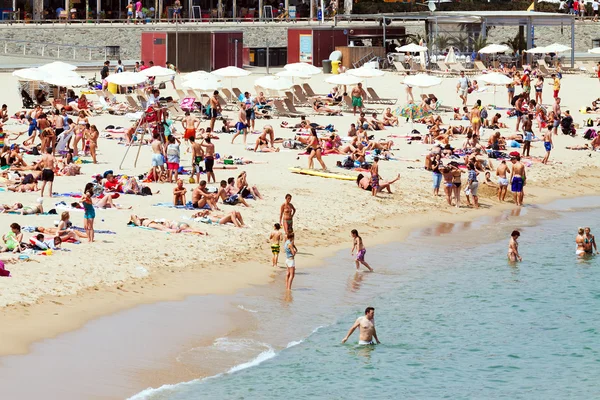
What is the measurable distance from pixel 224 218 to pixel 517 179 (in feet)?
26.6

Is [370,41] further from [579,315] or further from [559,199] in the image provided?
[579,315]

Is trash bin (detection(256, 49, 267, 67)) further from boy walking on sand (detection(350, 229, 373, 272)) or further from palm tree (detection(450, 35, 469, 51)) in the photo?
boy walking on sand (detection(350, 229, 373, 272))

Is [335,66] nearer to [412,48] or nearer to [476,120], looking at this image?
[412,48]

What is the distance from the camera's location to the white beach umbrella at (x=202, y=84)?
35.9m

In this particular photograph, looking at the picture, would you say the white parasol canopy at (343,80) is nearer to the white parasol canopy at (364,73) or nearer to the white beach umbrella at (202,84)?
the white parasol canopy at (364,73)

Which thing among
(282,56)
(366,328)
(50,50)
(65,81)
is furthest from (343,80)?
(366,328)

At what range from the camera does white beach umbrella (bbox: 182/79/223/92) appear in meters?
35.9

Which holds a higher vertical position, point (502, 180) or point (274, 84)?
point (274, 84)

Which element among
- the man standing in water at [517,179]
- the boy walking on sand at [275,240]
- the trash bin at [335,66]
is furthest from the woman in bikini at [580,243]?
the trash bin at [335,66]

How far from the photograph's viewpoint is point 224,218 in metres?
23.4

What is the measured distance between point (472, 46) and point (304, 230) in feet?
102

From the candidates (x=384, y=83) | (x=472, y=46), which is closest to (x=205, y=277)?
(x=384, y=83)

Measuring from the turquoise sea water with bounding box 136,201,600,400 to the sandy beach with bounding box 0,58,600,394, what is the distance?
3.52ft

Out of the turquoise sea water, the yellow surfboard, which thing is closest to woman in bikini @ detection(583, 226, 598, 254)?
the turquoise sea water
